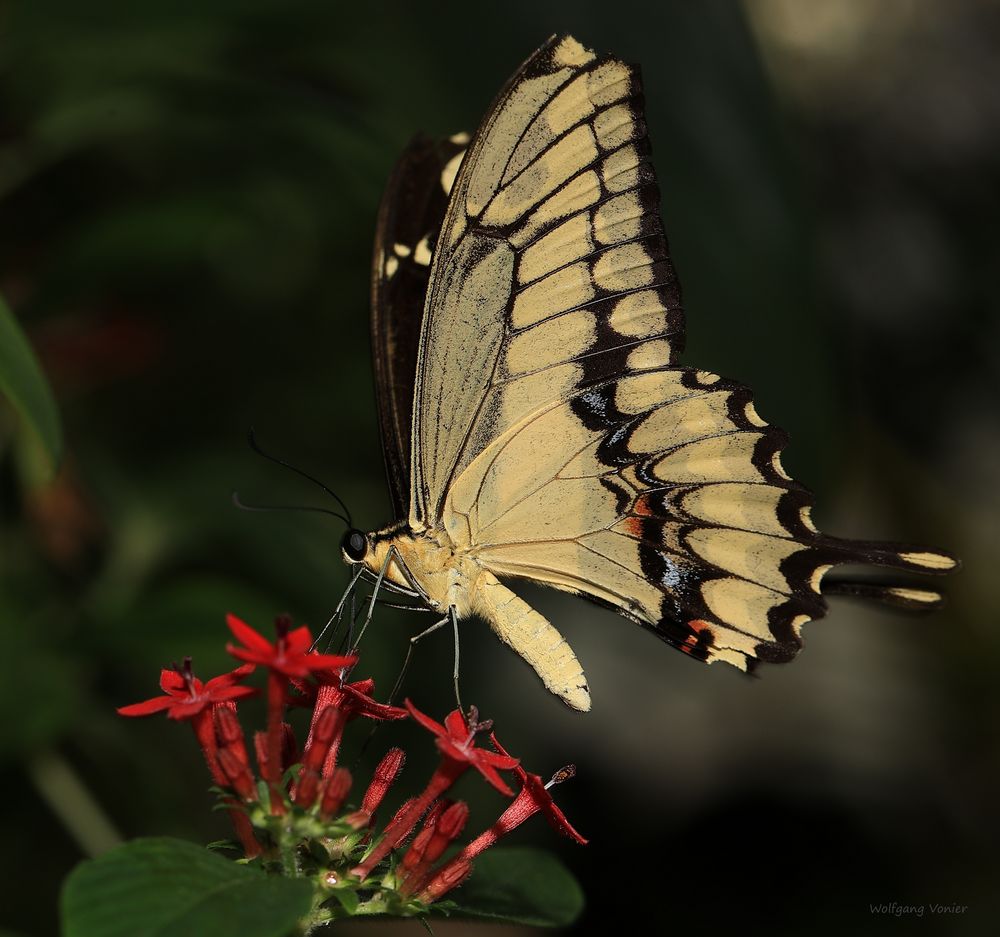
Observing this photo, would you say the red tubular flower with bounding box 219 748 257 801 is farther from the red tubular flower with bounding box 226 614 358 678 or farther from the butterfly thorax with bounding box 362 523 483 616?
the butterfly thorax with bounding box 362 523 483 616

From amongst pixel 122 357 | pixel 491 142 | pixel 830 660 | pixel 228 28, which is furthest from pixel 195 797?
pixel 830 660

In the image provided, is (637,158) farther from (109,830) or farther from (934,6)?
(934,6)

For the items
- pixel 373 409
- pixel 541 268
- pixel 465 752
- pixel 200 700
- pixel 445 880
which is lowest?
pixel 445 880

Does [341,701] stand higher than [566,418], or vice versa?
[566,418]

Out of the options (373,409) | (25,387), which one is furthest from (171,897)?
(373,409)

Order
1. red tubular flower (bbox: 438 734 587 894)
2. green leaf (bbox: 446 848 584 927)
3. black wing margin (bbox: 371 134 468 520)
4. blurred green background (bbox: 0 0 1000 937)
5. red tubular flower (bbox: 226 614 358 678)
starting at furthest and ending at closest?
blurred green background (bbox: 0 0 1000 937), black wing margin (bbox: 371 134 468 520), green leaf (bbox: 446 848 584 927), red tubular flower (bbox: 438 734 587 894), red tubular flower (bbox: 226 614 358 678)

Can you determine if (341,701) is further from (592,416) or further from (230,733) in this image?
(592,416)

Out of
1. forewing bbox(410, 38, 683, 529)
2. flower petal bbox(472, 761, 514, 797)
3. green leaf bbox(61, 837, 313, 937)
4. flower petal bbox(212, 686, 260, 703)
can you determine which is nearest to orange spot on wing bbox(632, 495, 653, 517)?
forewing bbox(410, 38, 683, 529)
